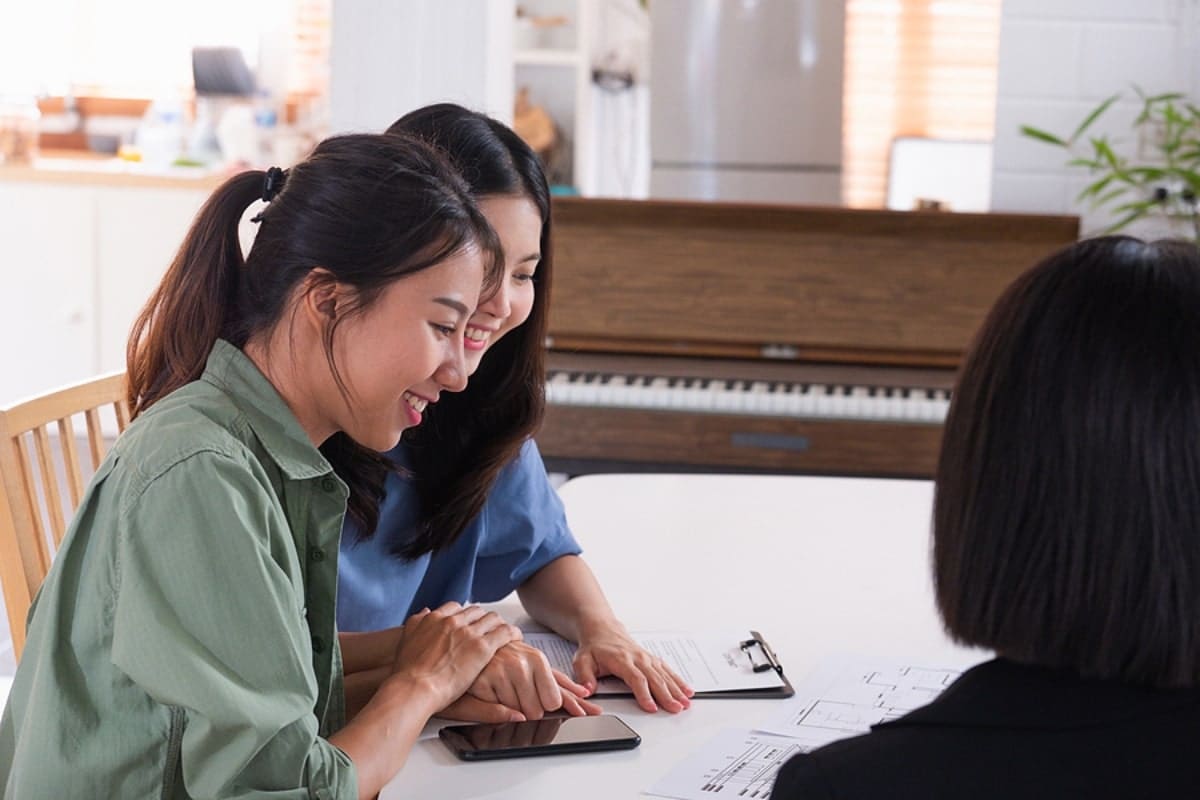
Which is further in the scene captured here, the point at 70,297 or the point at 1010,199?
the point at 70,297

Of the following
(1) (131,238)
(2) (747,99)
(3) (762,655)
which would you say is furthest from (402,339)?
(1) (131,238)

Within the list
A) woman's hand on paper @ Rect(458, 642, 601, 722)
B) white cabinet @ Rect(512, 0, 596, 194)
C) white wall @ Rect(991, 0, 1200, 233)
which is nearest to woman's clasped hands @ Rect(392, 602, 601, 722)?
woman's hand on paper @ Rect(458, 642, 601, 722)

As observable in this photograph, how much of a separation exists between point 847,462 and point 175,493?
2.38m

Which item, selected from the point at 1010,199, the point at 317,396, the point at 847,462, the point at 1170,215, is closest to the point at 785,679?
the point at 317,396

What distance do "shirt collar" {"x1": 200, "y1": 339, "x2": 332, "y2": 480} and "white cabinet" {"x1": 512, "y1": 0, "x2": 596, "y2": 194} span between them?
4.18m

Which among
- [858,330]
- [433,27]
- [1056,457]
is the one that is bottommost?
[858,330]

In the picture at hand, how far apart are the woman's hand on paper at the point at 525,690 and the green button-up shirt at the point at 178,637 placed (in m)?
0.22

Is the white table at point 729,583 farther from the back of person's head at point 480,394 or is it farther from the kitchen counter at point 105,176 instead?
the kitchen counter at point 105,176

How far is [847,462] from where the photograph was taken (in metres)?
3.24

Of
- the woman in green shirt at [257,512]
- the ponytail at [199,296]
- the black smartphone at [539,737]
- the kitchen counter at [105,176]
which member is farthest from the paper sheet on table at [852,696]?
the kitchen counter at [105,176]

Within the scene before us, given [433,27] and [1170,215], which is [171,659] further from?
[1170,215]

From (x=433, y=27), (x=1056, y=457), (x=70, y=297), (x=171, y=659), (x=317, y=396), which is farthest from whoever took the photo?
(x=70, y=297)

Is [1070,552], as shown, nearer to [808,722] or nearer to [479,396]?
[808,722]

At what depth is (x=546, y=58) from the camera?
5.23 m
